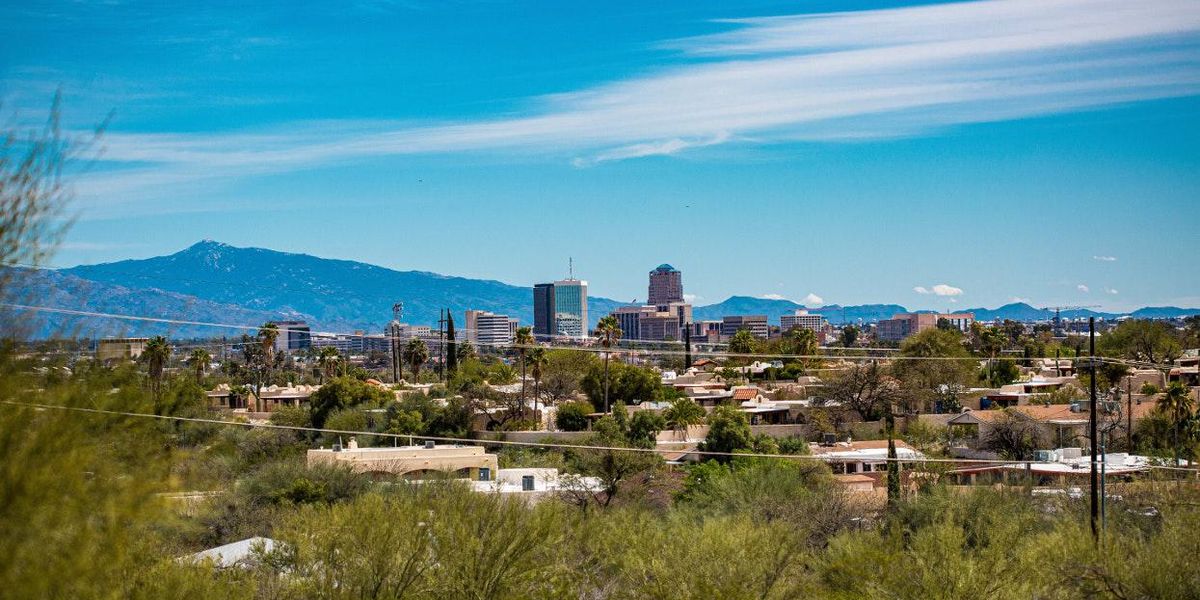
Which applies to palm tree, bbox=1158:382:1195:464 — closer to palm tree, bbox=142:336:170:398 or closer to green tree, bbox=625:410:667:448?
green tree, bbox=625:410:667:448

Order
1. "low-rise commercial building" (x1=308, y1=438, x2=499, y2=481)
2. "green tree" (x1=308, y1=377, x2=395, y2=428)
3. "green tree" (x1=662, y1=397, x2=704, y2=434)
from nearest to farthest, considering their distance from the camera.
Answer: "low-rise commercial building" (x1=308, y1=438, x2=499, y2=481) → "green tree" (x1=662, y1=397, x2=704, y2=434) → "green tree" (x1=308, y1=377, x2=395, y2=428)

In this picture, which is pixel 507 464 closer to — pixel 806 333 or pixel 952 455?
pixel 952 455

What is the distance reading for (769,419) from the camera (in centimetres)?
6819

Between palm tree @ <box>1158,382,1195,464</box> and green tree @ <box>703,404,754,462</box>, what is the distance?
16010mm

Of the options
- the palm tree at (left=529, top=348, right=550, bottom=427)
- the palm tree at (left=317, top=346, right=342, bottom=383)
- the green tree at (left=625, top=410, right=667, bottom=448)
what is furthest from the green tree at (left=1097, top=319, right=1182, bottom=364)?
the palm tree at (left=317, top=346, right=342, bottom=383)

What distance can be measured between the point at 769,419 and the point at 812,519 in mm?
32917

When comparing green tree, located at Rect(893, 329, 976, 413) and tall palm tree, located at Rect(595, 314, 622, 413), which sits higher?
tall palm tree, located at Rect(595, 314, 622, 413)

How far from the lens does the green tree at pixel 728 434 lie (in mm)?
52969

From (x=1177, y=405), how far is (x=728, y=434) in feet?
56.2

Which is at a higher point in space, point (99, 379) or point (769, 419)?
point (99, 379)

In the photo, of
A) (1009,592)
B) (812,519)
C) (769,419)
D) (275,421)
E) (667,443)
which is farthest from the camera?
(769,419)

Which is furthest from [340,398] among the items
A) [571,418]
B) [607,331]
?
[607,331]

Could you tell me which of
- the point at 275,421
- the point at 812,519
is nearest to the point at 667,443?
the point at 275,421

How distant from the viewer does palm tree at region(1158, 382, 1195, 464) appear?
169 feet
